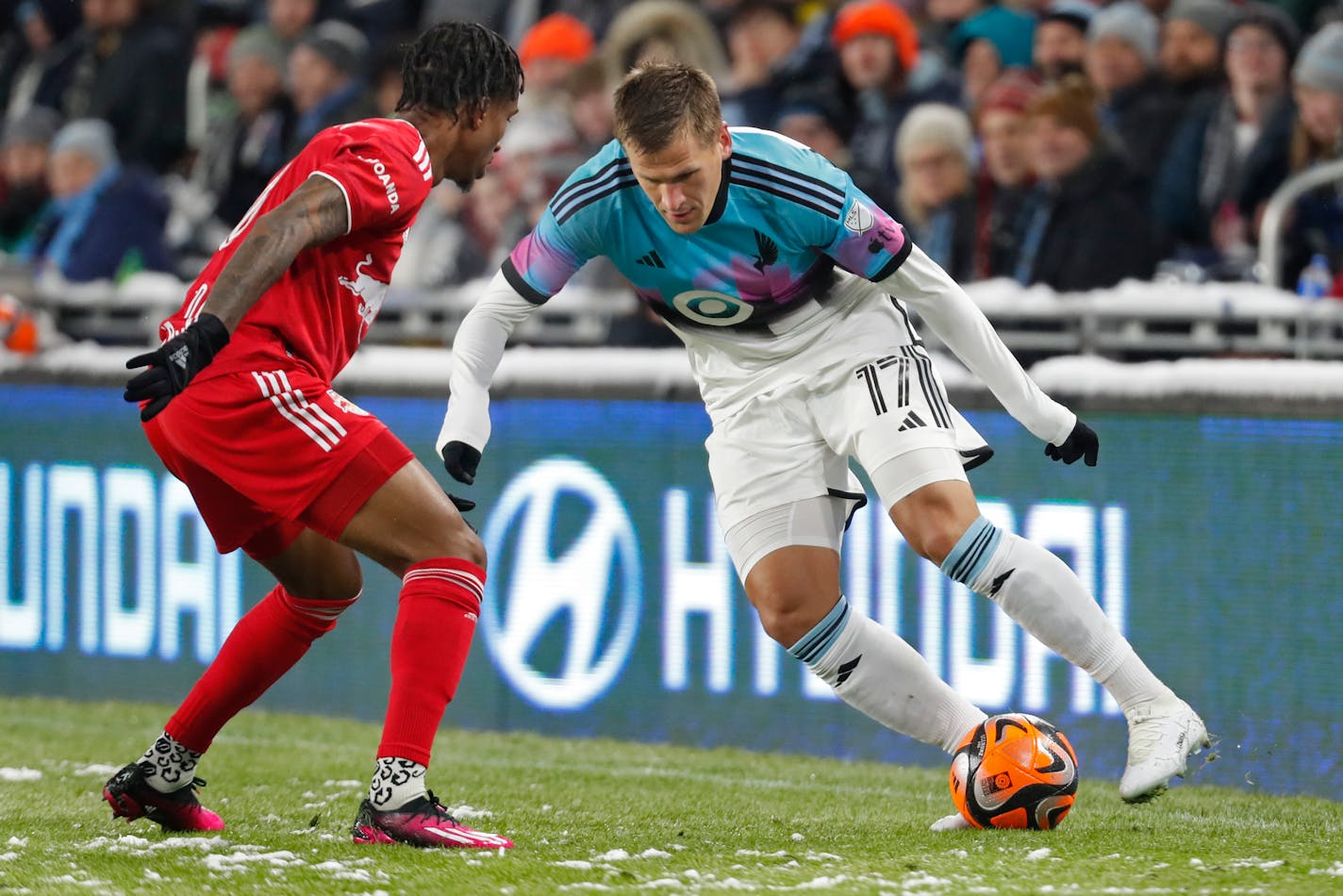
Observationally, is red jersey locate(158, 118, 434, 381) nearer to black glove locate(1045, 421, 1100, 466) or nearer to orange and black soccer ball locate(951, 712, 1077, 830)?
black glove locate(1045, 421, 1100, 466)

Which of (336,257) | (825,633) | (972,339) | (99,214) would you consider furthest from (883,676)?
(99,214)

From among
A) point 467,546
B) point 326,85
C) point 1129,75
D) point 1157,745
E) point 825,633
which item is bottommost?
point 1157,745

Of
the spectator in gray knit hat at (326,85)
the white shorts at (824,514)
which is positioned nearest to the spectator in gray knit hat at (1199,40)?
the white shorts at (824,514)

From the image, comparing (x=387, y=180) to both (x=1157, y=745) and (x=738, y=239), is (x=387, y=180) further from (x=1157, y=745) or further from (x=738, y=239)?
(x=1157, y=745)

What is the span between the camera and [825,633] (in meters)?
5.13

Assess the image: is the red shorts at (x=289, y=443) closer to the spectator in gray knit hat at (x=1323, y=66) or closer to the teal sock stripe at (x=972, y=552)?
the teal sock stripe at (x=972, y=552)

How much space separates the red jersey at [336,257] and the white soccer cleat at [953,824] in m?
1.99

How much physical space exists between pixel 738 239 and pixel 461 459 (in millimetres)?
939

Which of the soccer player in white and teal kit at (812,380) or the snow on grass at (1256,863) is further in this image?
the soccer player in white and teal kit at (812,380)

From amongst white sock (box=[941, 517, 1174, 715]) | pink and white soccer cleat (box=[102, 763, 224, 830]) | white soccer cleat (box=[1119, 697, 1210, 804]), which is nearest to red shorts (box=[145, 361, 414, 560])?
pink and white soccer cleat (box=[102, 763, 224, 830])

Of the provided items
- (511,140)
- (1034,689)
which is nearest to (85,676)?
(511,140)

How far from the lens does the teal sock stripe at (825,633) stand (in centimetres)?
512

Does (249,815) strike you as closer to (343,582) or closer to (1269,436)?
(343,582)

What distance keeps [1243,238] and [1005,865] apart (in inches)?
168
